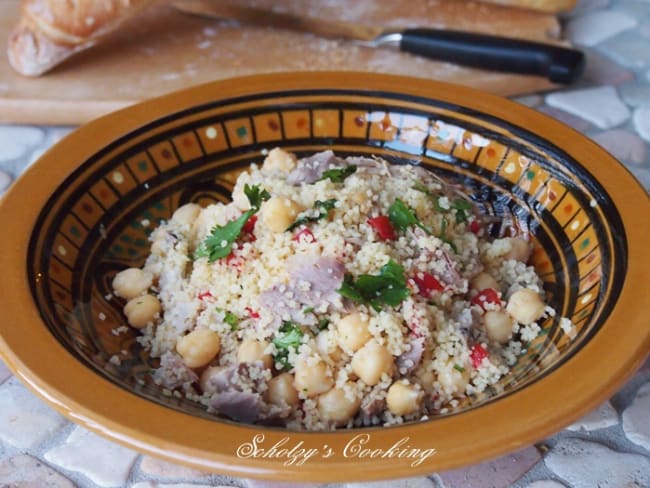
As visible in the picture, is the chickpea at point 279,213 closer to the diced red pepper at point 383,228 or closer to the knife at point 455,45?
the diced red pepper at point 383,228

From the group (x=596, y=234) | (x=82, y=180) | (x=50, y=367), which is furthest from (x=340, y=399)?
(x=82, y=180)

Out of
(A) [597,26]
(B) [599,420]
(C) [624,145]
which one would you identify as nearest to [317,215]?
(B) [599,420]

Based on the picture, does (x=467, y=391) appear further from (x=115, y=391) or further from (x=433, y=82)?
(x=433, y=82)

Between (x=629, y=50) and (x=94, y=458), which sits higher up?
(x=629, y=50)

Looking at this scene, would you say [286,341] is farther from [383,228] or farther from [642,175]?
[642,175]

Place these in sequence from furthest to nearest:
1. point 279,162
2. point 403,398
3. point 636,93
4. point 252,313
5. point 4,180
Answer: point 636,93, point 4,180, point 279,162, point 252,313, point 403,398

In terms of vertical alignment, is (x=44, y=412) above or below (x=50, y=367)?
below

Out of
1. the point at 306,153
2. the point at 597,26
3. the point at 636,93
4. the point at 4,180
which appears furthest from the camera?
the point at 597,26
